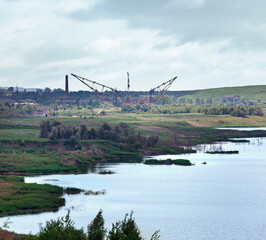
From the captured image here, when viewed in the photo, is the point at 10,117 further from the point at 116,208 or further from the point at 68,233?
the point at 68,233

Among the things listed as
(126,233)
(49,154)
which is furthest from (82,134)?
(126,233)

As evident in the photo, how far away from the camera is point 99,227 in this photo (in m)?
42.7

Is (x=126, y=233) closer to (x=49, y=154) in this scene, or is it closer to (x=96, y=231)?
(x=96, y=231)

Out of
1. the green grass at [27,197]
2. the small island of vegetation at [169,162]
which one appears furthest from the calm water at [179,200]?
the small island of vegetation at [169,162]

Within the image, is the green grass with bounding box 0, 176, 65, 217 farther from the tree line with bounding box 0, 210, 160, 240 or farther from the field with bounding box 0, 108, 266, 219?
the tree line with bounding box 0, 210, 160, 240

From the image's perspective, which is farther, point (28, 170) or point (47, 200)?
point (28, 170)

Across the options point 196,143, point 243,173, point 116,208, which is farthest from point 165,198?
point 196,143

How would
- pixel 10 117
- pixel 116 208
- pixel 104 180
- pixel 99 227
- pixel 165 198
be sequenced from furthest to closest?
1. pixel 10 117
2. pixel 104 180
3. pixel 165 198
4. pixel 116 208
5. pixel 99 227

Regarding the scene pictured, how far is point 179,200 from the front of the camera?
221 feet

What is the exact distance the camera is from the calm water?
54062 mm

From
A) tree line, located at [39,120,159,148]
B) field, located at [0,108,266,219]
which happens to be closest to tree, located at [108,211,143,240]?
field, located at [0,108,266,219]

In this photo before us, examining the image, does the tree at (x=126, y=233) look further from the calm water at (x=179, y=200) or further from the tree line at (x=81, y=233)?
the calm water at (x=179, y=200)

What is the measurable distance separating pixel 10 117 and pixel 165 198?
12721 cm

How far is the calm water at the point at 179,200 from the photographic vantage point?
177ft
